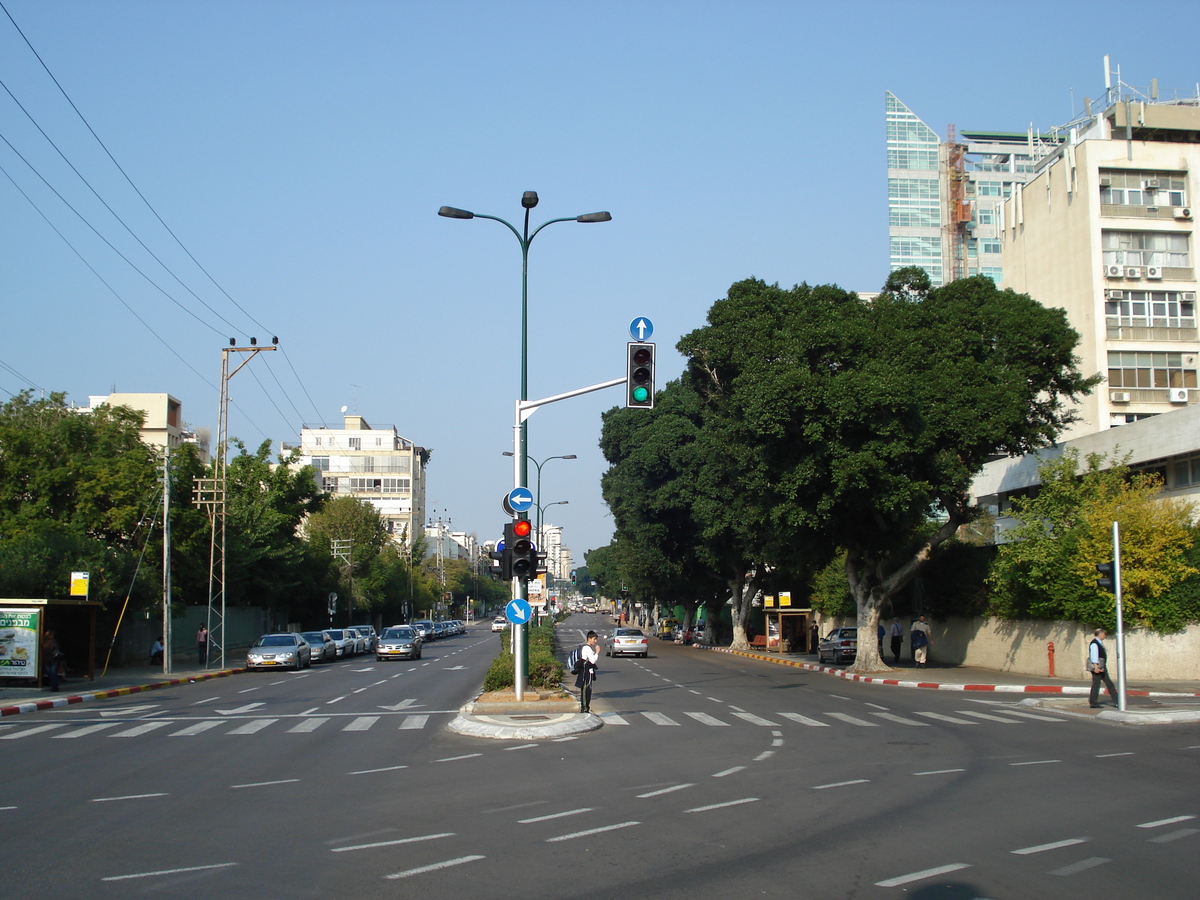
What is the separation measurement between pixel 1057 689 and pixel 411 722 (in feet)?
57.2

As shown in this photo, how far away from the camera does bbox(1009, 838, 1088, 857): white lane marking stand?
27.5ft

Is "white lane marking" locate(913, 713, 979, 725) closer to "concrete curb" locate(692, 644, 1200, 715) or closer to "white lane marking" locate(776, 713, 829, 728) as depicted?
"white lane marking" locate(776, 713, 829, 728)

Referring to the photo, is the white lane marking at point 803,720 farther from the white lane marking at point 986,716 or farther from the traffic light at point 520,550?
the traffic light at point 520,550

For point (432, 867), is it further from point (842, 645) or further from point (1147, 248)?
point (1147, 248)

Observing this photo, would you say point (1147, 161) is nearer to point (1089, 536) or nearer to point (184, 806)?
point (1089, 536)

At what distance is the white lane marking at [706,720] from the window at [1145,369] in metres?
39.1

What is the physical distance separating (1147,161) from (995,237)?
4526 centimetres

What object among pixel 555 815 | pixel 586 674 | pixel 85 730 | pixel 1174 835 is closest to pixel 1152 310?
pixel 586 674

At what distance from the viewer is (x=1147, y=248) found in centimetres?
5156

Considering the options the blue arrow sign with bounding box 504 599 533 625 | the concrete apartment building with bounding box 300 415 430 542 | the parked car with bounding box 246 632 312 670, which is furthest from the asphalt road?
the concrete apartment building with bounding box 300 415 430 542

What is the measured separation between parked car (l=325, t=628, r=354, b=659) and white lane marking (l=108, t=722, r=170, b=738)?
104 ft

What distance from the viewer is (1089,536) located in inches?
1104

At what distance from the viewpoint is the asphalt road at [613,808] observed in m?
7.66

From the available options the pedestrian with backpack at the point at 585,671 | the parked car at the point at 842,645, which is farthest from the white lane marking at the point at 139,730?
the parked car at the point at 842,645
